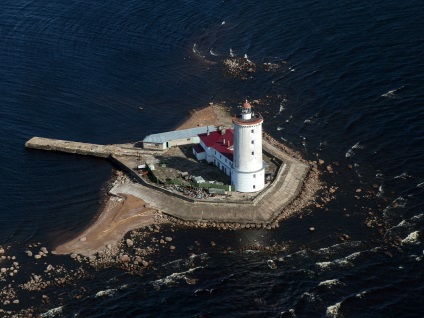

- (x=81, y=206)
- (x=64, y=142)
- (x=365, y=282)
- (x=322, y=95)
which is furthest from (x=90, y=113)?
(x=365, y=282)

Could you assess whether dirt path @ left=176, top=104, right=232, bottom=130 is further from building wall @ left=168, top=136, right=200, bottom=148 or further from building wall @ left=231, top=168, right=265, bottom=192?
building wall @ left=231, top=168, right=265, bottom=192

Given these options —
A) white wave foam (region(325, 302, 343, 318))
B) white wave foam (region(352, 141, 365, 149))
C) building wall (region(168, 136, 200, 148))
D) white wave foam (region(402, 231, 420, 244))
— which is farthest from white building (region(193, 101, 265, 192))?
white wave foam (region(325, 302, 343, 318))

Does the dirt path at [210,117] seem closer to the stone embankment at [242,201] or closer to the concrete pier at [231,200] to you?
the concrete pier at [231,200]

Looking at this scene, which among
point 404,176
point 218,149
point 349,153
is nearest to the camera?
point 404,176

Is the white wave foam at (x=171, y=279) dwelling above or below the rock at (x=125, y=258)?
below

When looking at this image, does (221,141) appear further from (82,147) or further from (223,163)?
(82,147)

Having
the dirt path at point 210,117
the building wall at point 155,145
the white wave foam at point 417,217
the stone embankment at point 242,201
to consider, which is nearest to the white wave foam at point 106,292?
the stone embankment at point 242,201

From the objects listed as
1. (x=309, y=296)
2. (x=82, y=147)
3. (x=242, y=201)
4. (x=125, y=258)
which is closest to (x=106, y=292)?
(x=125, y=258)
